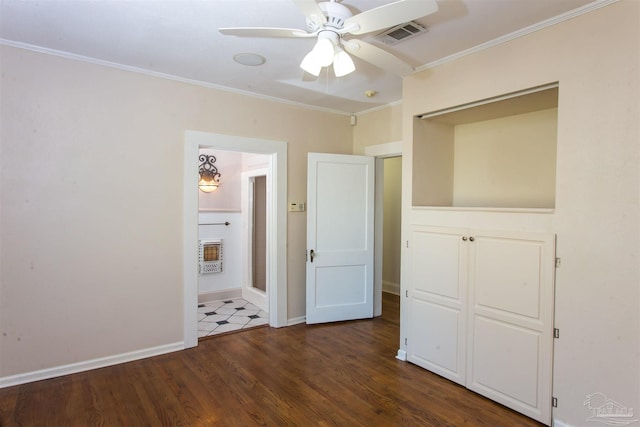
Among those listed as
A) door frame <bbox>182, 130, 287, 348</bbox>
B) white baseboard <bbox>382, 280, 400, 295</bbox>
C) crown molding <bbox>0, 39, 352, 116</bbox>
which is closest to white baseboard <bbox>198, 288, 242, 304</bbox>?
door frame <bbox>182, 130, 287, 348</bbox>

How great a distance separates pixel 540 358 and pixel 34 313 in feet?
12.5

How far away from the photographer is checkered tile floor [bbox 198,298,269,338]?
402cm

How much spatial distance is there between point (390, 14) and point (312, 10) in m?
0.39

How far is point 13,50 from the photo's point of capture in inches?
105

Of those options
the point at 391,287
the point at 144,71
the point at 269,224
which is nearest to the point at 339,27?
the point at 144,71

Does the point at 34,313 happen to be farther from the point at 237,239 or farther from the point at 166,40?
the point at 237,239

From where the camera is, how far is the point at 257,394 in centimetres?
262

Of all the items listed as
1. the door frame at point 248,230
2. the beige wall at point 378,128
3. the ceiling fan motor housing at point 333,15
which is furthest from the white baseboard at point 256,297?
the ceiling fan motor housing at point 333,15

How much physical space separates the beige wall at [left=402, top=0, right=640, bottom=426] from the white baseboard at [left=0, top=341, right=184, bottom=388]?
3232mm

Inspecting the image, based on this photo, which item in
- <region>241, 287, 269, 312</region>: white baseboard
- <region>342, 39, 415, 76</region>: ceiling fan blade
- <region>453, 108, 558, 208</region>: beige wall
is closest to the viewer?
<region>342, 39, 415, 76</region>: ceiling fan blade

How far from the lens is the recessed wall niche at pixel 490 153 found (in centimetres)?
277

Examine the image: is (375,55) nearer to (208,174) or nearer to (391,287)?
(208,174)

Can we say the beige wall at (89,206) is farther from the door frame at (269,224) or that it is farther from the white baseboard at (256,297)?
the white baseboard at (256,297)

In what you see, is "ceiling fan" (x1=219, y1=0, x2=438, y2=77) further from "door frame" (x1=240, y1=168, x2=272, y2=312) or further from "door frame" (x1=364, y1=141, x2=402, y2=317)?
"door frame" (x1=240, y1=168, x2=272, y2=312)
